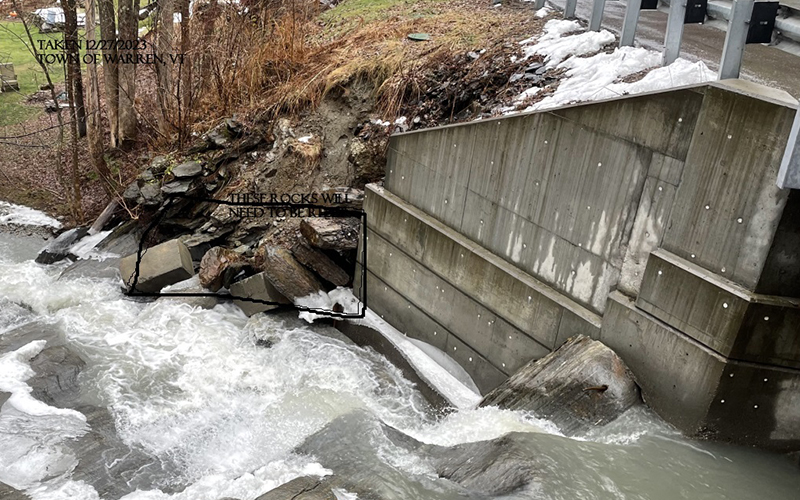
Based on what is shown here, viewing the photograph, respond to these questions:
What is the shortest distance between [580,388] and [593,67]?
4.40 m

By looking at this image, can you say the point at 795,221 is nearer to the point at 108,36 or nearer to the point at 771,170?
the point at 771,170

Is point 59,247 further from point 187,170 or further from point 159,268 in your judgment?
point 159,268

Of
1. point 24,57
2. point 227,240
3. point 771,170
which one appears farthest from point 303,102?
point 24,57

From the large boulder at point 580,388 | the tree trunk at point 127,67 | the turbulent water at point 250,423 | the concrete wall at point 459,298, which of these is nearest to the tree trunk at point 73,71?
the tree trunk at point 127,67

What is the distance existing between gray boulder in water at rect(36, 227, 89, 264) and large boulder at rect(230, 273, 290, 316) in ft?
13.8

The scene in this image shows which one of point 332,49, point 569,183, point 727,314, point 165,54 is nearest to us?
point 727,314

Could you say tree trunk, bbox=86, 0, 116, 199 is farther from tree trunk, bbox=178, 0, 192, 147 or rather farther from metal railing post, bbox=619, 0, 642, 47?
metal railing post, bbox=619, 0, 642, 47

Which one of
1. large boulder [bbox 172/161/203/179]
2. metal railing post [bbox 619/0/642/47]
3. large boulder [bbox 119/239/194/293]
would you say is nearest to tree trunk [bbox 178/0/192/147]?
large boulder [bbox 172/161/203/179]

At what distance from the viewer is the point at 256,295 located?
997 cm

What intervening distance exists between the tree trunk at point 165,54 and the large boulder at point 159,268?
455 cm

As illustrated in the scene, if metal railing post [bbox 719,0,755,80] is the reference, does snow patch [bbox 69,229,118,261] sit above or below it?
below

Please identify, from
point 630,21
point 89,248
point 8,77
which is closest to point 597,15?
point 630,21

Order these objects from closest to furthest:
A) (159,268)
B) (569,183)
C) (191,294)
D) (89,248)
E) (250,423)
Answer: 1. (569,183)
2. (250,423)
3. (191,294)
4. (159,268)
5. (89,248)

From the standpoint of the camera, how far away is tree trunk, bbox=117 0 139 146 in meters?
15.5
